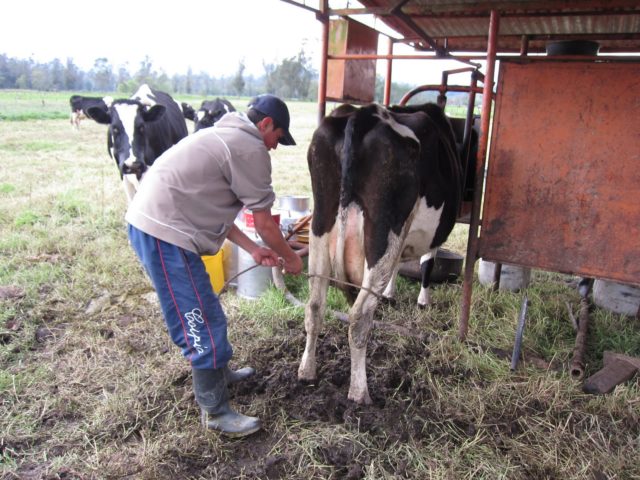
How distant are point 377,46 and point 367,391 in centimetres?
346

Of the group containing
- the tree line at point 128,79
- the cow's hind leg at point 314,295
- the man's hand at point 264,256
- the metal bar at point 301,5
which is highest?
the tree line at point 128,79

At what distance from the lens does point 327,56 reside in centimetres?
416

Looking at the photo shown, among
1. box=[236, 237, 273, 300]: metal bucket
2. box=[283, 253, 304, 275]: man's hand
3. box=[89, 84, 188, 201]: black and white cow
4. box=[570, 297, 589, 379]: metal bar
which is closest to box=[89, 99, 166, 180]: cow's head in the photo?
box=[89, 84, 188, 201]: black and white cow

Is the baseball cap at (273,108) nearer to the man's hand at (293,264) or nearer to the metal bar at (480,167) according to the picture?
the man's hand at (293,264)

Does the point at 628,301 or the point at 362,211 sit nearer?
the point at 362,211

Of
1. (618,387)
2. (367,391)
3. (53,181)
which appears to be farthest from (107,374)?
(53,181)

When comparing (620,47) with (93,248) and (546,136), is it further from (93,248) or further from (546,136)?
(93,248)

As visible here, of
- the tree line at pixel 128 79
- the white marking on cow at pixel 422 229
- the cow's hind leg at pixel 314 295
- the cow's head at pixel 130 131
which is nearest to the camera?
the cow's hind leg at pixel 314 295

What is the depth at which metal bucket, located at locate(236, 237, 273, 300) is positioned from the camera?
461cm

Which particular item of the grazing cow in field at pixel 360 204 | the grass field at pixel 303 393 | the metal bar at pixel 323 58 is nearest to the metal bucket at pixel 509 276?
the grass field at pixel 303 393

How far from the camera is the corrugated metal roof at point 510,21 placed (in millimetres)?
3418

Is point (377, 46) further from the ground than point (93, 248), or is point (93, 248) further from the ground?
point (377, 46)

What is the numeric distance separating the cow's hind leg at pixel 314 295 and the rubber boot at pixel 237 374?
35 centimetres

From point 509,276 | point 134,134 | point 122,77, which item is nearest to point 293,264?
point 509,276
